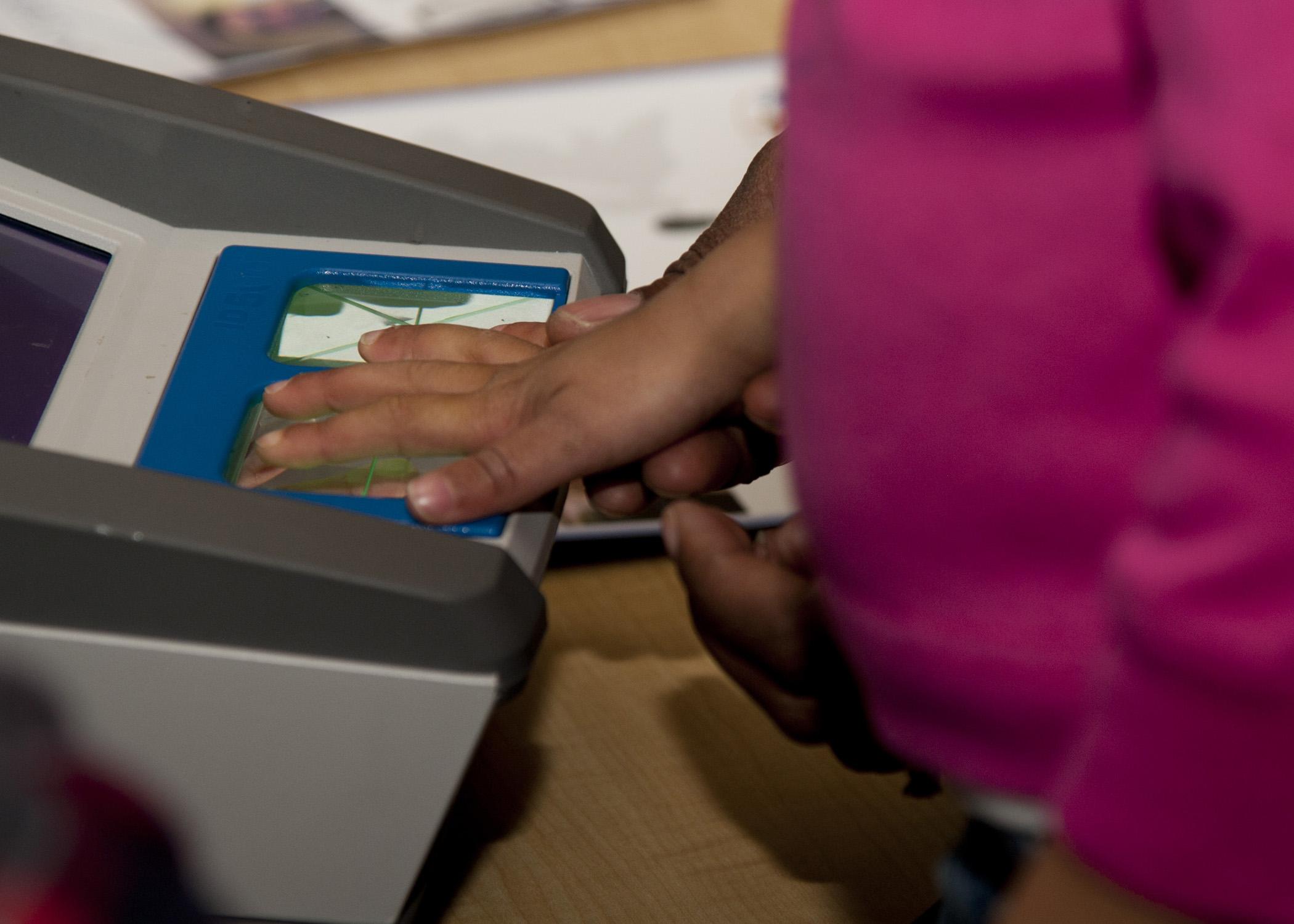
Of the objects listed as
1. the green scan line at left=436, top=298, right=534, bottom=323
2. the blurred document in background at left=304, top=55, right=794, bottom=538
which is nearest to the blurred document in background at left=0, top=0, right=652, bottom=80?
the blurred document in background at left=304, top=55, right=794, bottom=538

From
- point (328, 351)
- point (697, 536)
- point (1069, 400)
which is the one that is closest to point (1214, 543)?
point (1069, 400)

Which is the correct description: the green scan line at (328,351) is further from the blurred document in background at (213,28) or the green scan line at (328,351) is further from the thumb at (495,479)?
the blurred document in background at (213,28)

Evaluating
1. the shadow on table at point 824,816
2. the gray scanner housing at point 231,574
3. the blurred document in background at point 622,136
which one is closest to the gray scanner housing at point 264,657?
the gray scanner housing at point 231,574

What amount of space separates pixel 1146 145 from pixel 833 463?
0.31ft

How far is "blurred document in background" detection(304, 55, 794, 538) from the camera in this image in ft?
2.86

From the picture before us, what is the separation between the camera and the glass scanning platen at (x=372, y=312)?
0.54 meters

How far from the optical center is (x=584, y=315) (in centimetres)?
54

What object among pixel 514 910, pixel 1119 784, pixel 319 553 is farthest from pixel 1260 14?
pixel 514 910

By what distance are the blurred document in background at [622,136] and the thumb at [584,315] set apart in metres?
0.31

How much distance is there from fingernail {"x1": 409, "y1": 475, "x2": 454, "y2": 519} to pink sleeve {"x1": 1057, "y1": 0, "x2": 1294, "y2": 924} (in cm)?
24

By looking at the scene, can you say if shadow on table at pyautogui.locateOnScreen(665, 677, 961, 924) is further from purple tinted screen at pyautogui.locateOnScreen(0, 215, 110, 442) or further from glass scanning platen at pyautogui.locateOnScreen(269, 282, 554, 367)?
purple tinted screen at pyautogui.locateOnScreen(0, 215, 110, 442)

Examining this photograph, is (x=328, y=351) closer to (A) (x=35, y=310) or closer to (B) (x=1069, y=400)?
(A) (x=35, y=310)

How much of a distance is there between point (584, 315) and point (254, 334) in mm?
132

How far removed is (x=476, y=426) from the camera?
1.59ft
